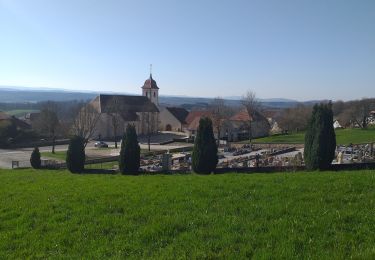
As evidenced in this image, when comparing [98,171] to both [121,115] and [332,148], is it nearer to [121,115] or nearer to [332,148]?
[332,148]

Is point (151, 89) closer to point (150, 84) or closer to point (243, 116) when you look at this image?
point (150, 84)

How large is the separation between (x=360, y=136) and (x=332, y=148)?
138 ft

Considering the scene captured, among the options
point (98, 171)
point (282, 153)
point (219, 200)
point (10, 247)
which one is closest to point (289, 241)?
point (219, 200)

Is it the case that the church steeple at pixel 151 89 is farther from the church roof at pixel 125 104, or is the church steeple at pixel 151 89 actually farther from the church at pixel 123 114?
the church roof at pixel 125 104

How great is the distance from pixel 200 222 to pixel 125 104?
2705 inches

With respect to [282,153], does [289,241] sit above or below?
above

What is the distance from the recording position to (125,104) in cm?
7375

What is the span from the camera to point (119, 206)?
7836 millimetres

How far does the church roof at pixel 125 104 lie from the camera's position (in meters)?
68.7

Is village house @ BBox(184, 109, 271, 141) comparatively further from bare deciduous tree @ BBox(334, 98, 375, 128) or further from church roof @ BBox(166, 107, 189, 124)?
bare deciduous tree @ BBox(334, 98, 375, 128)

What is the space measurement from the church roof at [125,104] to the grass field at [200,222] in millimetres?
60197

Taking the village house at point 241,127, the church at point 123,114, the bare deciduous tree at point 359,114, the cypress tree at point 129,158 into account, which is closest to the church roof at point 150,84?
the church at point 123,114

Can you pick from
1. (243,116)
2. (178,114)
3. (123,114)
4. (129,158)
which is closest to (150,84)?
(178,114)

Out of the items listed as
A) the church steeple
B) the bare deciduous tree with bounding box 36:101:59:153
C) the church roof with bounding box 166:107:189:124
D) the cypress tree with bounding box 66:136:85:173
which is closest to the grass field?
the cypress tree with bounding box 66:136:85:173
